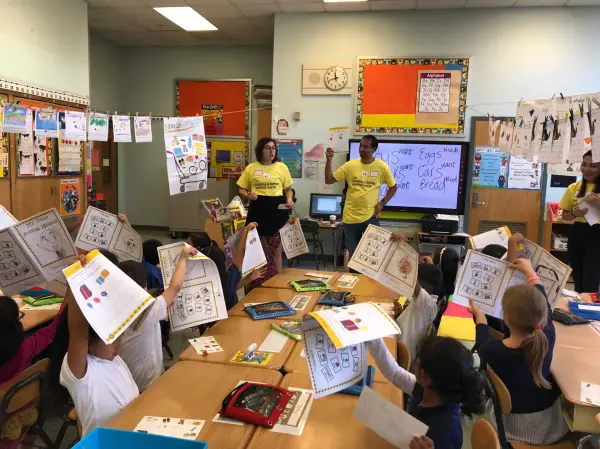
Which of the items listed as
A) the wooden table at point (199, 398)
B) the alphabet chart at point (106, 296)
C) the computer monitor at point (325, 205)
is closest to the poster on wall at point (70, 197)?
the computer monitor at point (325, 205)

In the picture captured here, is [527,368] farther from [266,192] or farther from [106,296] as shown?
[266,192]

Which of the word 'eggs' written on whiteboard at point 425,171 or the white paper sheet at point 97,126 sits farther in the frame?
the word 'eggs' written on whiteboard at point 425,171

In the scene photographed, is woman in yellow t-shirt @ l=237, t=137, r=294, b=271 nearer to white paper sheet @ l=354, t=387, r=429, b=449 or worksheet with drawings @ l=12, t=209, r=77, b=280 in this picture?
worksheet with drawings @ l=12, t=209, r=77, b=280

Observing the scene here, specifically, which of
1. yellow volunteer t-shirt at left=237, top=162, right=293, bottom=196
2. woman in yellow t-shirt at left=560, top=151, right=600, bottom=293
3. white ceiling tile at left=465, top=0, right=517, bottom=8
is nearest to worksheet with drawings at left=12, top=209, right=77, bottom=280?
yellow volunteer t-shirt at left=237, top=162, right=293, bottom=196

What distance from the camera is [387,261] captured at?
2303mm

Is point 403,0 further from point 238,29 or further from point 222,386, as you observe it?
point 222,386

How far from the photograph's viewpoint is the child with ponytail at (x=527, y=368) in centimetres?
182

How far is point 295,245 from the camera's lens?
11.1ft

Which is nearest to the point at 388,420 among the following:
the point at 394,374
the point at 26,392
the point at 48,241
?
the point at 394,374

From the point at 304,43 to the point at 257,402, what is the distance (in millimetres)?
5462

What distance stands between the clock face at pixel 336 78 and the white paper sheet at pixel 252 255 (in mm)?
3816

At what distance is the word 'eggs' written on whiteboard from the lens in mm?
5836

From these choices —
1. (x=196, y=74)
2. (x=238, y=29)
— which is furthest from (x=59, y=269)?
(x=196, y=74)

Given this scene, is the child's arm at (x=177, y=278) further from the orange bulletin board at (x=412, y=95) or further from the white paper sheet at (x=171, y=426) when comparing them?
the orange bulletin board at (x=412, y=95)
